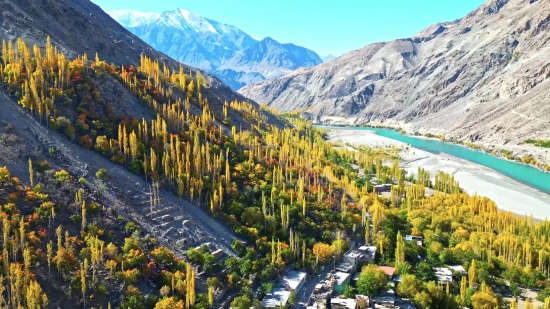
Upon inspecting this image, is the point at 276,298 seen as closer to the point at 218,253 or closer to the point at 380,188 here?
the point at 218,253

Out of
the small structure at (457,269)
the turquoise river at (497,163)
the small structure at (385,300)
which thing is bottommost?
the small structure at (385,300)

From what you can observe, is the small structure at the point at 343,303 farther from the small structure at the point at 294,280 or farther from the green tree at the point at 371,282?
the small structure at the point at 294,280

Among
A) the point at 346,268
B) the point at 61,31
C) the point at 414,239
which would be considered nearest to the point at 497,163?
the point at 414,239

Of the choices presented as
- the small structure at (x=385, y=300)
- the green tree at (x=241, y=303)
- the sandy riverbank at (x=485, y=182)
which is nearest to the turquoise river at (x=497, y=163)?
the sandy riverbank at (x=485, y=182)

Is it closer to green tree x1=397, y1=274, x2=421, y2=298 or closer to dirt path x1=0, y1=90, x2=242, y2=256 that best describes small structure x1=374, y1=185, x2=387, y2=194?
green tree x1=397, y1=274, x2=421, y2=298

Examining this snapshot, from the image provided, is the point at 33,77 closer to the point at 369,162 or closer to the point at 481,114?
the point at 369,162

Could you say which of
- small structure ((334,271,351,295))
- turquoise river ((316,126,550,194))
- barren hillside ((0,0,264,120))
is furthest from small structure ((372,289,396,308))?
turquoise river ((316,126,550,194))

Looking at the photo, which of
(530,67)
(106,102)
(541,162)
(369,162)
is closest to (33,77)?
(106,102)
